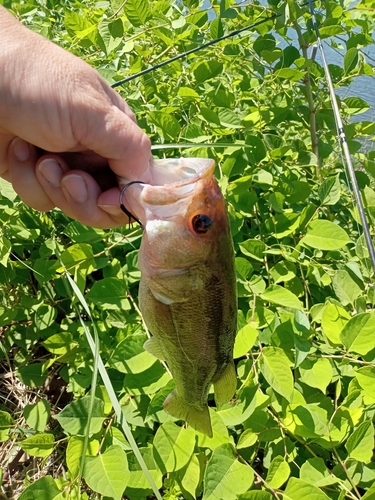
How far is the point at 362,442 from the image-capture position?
54.0 inches

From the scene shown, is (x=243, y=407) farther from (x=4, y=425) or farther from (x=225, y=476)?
(x=4, y=425)

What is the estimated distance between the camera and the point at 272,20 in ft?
6.65

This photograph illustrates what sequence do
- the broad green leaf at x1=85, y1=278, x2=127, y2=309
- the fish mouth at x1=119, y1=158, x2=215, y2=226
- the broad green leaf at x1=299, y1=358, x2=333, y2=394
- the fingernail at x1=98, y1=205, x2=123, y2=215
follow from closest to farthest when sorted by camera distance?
the fish mouth at x1=119, y1=158, x2=215, y2=226
the fingernail at x1=98, y1=205, x2=123, y2=215
the broad green leaf at x1=299, y1=358, x2=333, y2=394
the broad green leaf at x1=85, y1=278, x2=127, y2=309

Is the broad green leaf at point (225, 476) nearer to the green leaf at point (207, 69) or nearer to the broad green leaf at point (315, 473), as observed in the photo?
the broad green leaf at point (315, 473)

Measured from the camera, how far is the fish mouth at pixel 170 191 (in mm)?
1106

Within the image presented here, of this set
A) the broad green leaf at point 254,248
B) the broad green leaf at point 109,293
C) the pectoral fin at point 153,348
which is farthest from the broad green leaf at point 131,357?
the broad green leaf at point 254,248

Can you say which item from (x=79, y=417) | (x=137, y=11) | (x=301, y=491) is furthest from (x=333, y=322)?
(x=137, y=11)

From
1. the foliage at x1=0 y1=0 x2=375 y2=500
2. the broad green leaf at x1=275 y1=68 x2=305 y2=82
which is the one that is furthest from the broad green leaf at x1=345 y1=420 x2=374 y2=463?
the broad green leaf at x1=275 y1=68 x2=305 y2=82

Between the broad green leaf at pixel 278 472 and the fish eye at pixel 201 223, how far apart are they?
80 centimetres

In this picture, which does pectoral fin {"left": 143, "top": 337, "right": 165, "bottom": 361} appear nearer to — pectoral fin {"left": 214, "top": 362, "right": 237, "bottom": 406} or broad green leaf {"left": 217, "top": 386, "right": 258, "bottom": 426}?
pectoral fin {"left": 214, "top": 362, "right": 237, "bottom": 406}

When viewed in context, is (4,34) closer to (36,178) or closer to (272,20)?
(36,178)

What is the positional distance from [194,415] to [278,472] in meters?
0.34

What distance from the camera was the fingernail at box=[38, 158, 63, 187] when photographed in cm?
135

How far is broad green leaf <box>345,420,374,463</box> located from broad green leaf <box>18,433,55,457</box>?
947mm
